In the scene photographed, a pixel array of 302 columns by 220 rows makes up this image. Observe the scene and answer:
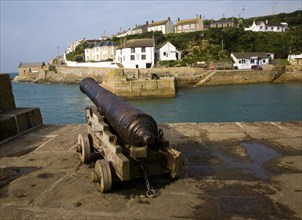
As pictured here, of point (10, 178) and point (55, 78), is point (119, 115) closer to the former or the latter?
point (10, 178)

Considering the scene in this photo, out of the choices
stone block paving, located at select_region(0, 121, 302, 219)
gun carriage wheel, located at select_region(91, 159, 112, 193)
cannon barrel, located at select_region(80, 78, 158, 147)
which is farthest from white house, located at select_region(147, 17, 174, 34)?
gun carriage wheel, located at select_region(91, 159, 112, 193)

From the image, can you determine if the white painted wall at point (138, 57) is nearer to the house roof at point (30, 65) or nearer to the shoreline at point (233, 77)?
the shoreline at point (233, 77)

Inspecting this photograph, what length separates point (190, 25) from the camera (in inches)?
3856

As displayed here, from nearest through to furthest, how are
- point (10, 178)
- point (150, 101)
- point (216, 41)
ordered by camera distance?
point (10, 178), point (150, 101), point (216, 41)

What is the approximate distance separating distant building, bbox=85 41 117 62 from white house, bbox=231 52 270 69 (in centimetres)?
3137

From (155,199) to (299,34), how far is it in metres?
92.6

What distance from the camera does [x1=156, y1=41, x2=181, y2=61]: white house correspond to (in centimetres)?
6750

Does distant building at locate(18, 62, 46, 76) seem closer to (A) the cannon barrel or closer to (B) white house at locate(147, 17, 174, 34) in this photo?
(B) white house at locate(147, 17, 174, 34)

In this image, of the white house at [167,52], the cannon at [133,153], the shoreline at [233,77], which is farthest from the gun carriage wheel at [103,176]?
the white house at [167,52]

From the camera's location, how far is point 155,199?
3656 millimetres

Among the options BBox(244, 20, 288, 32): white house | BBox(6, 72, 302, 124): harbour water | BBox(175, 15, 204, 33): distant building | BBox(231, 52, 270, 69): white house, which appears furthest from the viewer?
BBox(175, 15, 204, 33): distant building

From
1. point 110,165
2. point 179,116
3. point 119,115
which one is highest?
point 119,115

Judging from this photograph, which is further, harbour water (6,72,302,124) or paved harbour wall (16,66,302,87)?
paved harbour wall (16,66,302,87)

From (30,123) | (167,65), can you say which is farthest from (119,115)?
(167,65)
